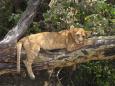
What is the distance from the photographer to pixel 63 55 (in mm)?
5789

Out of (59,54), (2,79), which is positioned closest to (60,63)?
(59,54)

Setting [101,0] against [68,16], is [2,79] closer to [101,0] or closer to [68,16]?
Answer: [68,16]

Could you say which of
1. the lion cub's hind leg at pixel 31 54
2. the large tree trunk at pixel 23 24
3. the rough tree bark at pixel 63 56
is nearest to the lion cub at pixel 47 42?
the lion cub's hind leg at pixel 31 54

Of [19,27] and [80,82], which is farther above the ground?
[19,27]

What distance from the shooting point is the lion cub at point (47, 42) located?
18.5 ft

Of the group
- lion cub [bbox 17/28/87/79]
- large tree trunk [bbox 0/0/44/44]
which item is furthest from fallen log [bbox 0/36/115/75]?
large tree trunk [bbox 0/0/44/44]

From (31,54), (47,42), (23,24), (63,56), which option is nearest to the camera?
(31,54)

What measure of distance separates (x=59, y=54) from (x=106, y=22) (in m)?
1.78

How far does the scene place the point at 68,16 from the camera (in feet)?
24.1

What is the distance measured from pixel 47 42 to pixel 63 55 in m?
0.42

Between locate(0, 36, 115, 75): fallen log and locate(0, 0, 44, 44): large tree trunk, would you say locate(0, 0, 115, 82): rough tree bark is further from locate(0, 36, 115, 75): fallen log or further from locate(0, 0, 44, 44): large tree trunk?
locate(0, 0, 44, 44): large tree trunk

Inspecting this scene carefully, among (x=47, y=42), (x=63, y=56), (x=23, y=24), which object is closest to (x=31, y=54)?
(x=47, y=42)

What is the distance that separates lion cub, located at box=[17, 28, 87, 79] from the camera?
18.5 ft

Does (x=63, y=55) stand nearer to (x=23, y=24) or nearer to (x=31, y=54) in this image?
(x=31, y=54)
